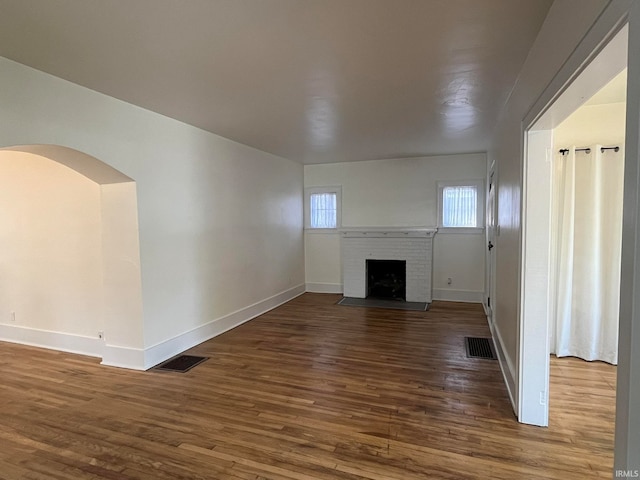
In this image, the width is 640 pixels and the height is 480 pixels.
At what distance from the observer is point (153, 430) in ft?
7.64

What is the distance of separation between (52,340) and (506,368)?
474 centimetres

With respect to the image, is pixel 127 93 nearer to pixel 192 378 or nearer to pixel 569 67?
pixel 192 378

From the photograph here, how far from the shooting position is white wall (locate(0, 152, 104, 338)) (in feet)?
11.8

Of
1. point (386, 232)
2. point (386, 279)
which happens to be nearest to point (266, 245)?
point (386, 232)

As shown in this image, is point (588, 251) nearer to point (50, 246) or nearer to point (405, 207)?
point (405, 207)

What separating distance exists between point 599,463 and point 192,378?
117 inches

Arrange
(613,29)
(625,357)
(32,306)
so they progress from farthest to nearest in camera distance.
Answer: (32,306)
(613,29)
(625,357)

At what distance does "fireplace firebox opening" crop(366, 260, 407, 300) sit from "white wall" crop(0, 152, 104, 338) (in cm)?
437

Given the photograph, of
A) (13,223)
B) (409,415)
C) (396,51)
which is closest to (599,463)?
(409,415)

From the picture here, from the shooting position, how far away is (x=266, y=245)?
17.8 ft

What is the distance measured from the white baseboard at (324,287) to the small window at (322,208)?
1109 mm

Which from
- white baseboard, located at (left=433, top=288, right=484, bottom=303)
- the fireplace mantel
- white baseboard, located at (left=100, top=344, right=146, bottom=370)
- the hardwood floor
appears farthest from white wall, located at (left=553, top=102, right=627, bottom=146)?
white baseboard, located at (left=100, top=344, right=146, bottom=370)
